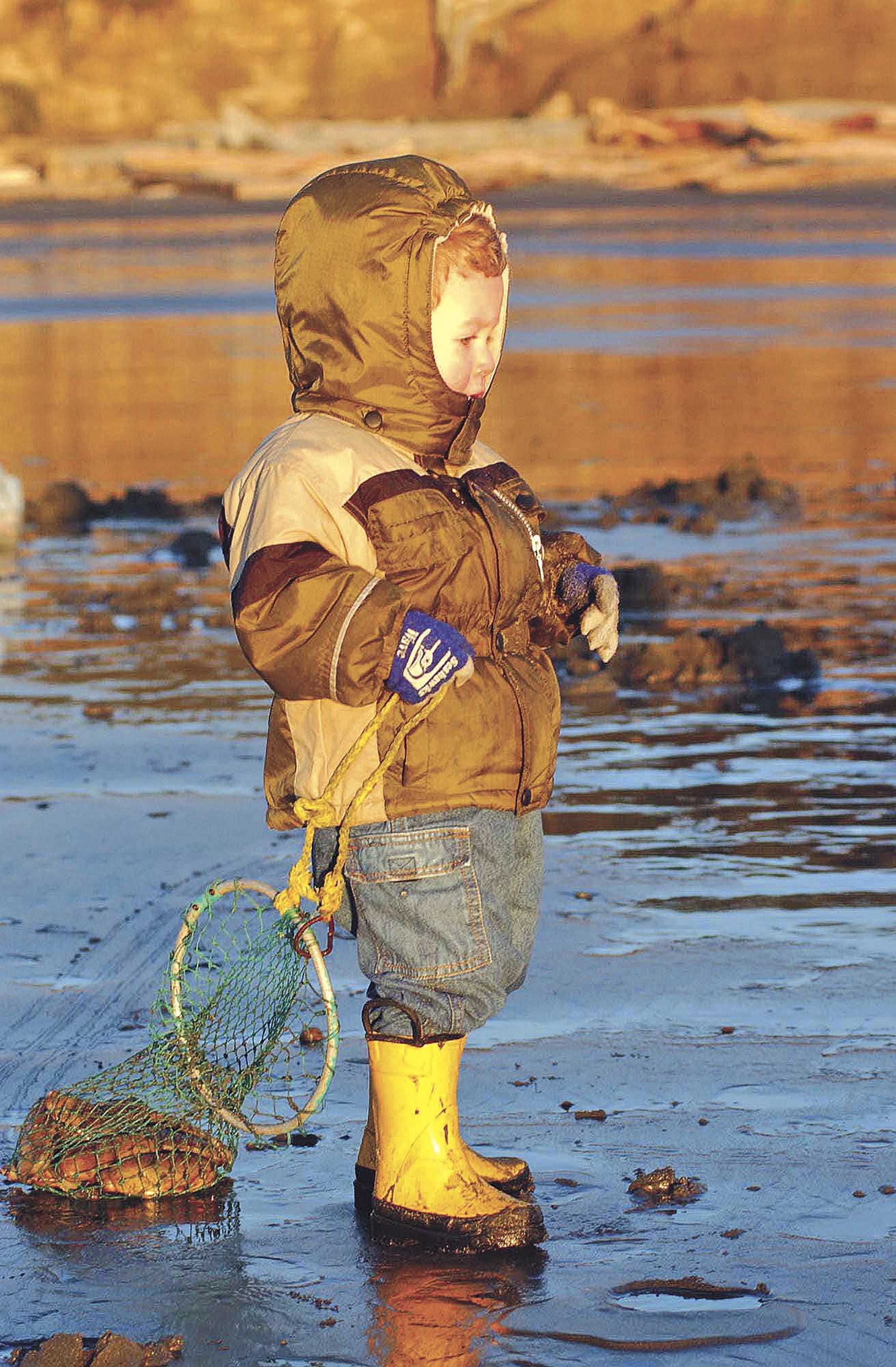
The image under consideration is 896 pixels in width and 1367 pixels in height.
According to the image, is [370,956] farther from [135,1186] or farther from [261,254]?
[261,254]

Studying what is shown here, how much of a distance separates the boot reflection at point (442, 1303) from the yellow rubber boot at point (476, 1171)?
20cm

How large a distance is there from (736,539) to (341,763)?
28.8 ft

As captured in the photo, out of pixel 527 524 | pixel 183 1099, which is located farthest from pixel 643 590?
pixel 183 1099

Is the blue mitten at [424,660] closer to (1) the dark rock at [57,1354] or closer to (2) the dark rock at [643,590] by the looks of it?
(1) the dark rock at [57,1354]

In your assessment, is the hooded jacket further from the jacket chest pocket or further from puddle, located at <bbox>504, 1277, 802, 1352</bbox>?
puddle, located at <bbox>504, 1277, 802, 1352</bbox>

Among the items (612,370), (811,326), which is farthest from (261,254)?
(612,370)

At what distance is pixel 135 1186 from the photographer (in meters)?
4.37

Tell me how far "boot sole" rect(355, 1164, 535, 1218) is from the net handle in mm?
161

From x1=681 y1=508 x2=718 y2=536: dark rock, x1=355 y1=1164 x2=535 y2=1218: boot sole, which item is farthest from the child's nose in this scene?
x1=681 y1=508 x2=718 y2=536: dark rock

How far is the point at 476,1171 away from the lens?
4.21 meters

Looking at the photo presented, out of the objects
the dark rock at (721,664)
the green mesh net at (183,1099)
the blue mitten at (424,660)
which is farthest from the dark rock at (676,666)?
the blue mitten at (424,660)

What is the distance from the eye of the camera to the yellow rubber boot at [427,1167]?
162 inches

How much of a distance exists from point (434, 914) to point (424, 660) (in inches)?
19.6

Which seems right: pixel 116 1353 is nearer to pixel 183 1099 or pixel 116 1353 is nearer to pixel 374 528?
pixel 183 1099
